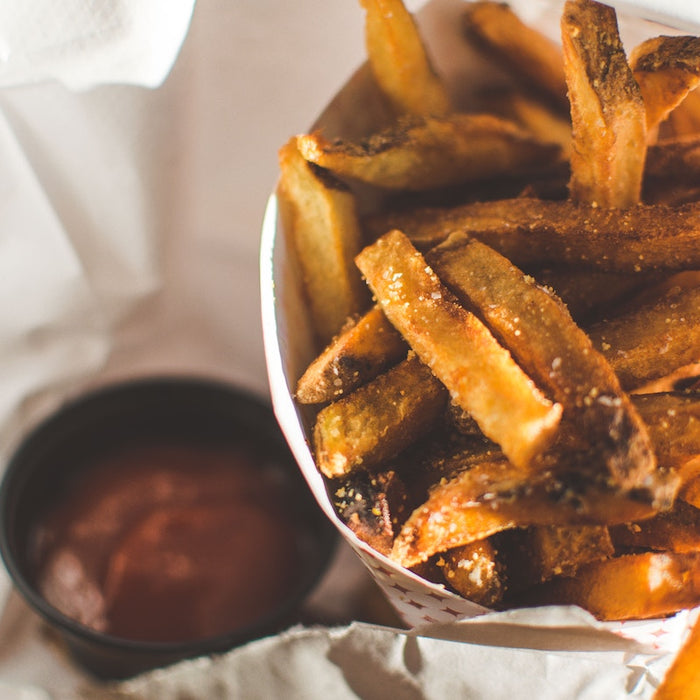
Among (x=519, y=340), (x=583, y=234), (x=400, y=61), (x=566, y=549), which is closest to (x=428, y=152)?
(x=400, y=61)

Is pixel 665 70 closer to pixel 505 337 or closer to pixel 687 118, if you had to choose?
pixel 687 118

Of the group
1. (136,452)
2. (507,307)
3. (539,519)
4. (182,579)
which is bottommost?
(182,579)

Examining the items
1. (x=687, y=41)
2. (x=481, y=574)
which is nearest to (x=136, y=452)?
(x=481, y=574)

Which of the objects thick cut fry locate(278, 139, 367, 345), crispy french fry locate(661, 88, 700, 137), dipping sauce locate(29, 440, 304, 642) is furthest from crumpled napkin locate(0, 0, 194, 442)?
crispy french fry locate(661, 88, 700, 137)

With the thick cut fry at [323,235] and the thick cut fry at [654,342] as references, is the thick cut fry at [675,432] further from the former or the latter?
the thick cut fry at [323,235]

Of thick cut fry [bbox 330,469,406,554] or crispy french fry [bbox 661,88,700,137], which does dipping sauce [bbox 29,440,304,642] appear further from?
crispy french fry [bbox 661,88,700,137]

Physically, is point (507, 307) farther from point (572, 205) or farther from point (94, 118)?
point (94, 118)

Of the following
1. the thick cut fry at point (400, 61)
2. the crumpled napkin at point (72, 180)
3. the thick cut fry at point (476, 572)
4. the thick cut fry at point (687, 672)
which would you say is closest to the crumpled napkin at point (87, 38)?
the crumpled napkin at point (72, 180)
